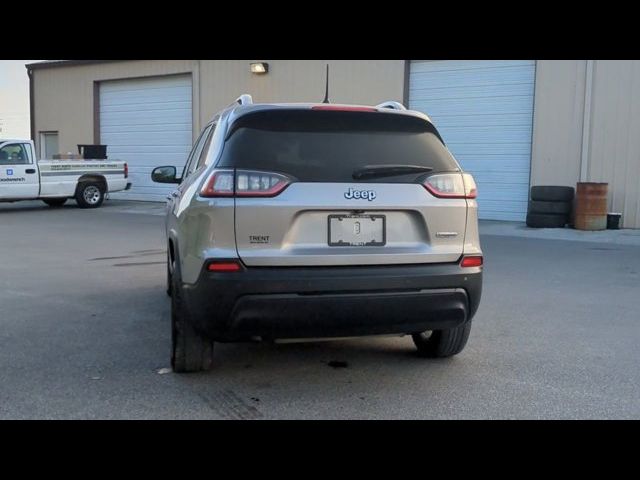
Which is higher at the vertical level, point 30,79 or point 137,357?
point 30,79

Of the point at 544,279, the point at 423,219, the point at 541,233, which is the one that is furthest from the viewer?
the point at 541,233

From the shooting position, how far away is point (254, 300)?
371 cm

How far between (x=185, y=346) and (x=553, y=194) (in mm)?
12366

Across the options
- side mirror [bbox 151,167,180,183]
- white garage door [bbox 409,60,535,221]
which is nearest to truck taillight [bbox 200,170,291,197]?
side mirror [bbox 151,167,180,183]

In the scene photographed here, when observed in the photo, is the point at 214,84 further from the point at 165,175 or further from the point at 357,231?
the point at 357,231

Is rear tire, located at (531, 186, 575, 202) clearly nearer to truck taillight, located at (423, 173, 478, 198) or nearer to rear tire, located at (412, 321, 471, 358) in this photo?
rear tire, located at (412, 321, 471, 358)

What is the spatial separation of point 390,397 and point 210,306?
4.19ft

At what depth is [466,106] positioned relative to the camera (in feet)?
57.2

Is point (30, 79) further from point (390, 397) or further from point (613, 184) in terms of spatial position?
point (390, 397)

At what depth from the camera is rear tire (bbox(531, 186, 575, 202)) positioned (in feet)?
48.9

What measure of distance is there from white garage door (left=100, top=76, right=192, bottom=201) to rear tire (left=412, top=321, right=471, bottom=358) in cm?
1847

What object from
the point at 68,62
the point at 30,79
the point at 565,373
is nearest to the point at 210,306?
the point at 565,373

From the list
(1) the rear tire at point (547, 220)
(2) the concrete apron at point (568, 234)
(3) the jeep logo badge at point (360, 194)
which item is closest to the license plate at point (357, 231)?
(3) the jeep logo badge at point (360, 194)

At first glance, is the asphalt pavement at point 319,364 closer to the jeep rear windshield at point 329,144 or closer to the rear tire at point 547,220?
the jeep rear windshield at point 329,144
